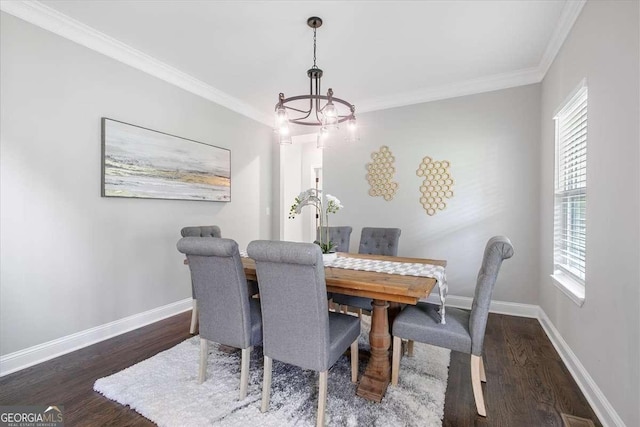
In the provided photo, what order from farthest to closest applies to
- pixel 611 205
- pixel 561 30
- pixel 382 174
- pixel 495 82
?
pixel 382 174, pixel 495 82, pixel 561 30, pixel 611 205

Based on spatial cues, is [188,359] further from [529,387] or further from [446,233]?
[446,233]

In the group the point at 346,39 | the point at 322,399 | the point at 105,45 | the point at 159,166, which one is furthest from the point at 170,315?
the point at 346,39

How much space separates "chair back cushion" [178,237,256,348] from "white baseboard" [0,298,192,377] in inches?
57.5

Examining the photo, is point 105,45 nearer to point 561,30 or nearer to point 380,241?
point 380,241

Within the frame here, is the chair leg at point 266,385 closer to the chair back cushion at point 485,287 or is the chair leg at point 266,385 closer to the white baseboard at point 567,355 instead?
the chair back cushion at point 485,287

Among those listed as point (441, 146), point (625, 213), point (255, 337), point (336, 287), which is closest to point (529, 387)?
point (625, 213)

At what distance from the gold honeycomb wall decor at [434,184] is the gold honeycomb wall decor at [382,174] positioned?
364 millimetres

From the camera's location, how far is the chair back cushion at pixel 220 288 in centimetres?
167

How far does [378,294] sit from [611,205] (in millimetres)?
1398

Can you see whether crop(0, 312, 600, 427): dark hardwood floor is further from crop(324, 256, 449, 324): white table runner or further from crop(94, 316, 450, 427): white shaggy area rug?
crop(324, 256, 449, 324): white table runner

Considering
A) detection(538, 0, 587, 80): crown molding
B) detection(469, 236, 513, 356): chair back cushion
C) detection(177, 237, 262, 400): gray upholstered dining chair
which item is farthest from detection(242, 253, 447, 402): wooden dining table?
detection(538, 0, 587, 80): crown molding

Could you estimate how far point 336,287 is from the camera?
5.95 feet

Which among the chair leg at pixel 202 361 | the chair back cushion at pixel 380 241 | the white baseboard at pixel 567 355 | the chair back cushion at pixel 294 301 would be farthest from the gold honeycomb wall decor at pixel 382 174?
the chair leg at pixel 202 361

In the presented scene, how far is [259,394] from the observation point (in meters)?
1.83
